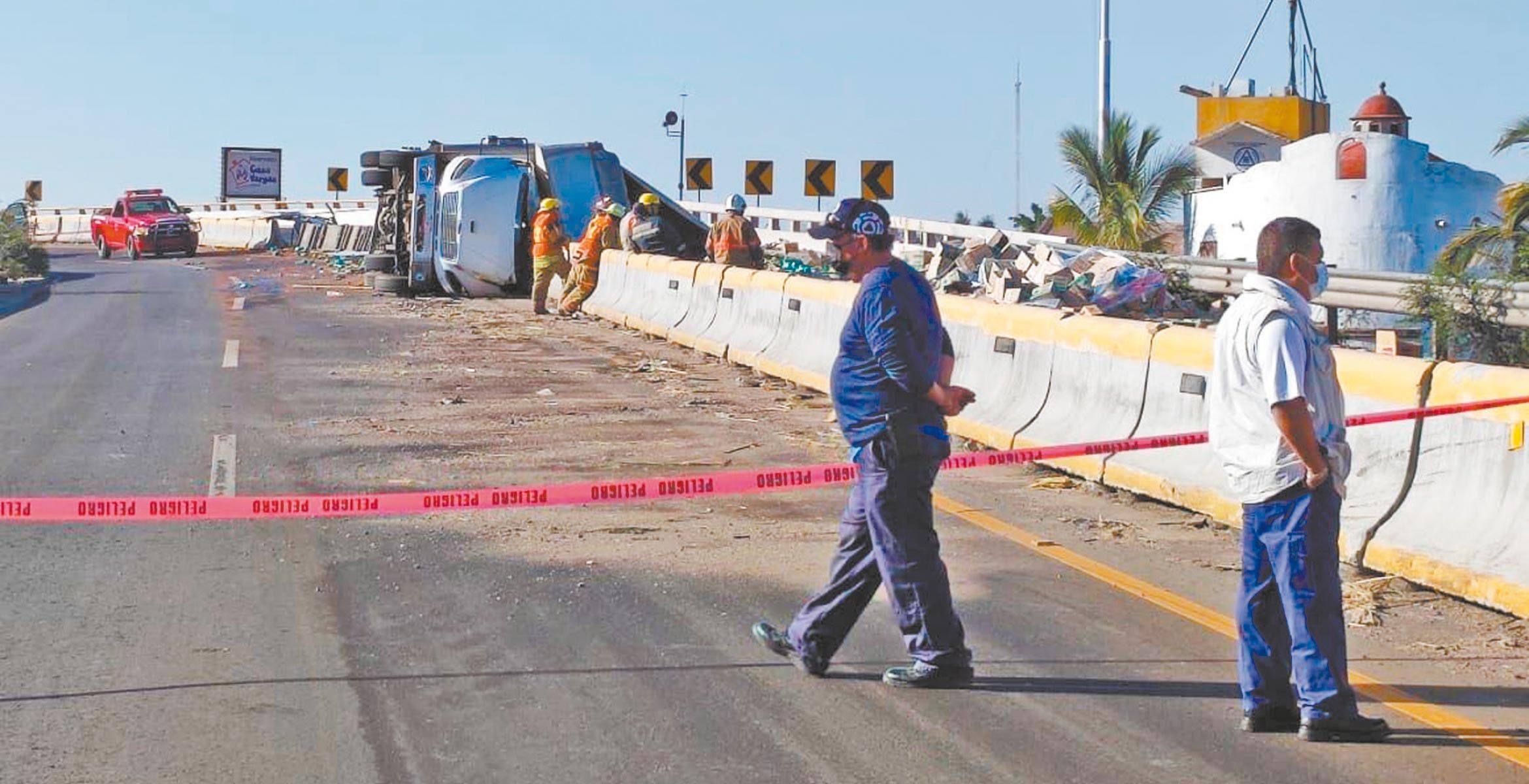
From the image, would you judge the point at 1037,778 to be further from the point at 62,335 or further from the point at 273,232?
the point at 273,232

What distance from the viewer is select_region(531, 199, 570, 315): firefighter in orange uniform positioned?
27.2 metres

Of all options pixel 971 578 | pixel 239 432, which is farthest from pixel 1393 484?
pixel 239 432

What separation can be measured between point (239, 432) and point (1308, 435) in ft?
32.6

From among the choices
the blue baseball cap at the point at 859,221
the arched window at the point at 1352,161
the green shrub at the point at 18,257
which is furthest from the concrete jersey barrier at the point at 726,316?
the green shrub at the point at 18,257

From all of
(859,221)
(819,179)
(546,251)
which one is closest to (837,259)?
(859,221)

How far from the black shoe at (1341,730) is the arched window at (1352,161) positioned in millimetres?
32606

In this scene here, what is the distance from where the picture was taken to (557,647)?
7625 mm

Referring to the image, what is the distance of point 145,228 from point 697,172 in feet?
75.9

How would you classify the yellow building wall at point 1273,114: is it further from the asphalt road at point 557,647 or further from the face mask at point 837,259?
the face mask at point 837,259

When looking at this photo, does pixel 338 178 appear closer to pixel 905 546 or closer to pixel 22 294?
pixel 22 294

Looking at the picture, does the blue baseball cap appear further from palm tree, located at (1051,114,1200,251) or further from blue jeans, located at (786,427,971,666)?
palm tree, located at (1051,114,1200,251)

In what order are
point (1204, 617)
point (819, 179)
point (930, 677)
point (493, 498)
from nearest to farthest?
point (930, 677) < point (1204, 617) < point (493, 498) < point (819, 179)

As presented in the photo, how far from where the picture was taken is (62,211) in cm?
8600

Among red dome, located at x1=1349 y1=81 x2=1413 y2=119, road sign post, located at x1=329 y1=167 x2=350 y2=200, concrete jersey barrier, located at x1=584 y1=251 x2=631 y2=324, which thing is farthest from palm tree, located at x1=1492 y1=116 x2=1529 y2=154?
road sign post, located at x1=329 y1=167 x2=350 y2=200
